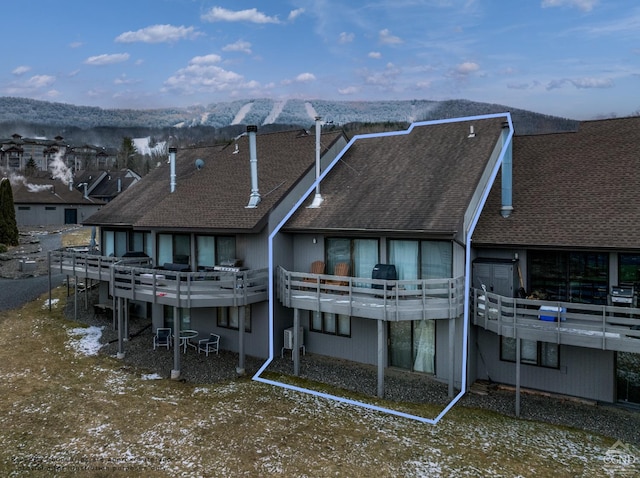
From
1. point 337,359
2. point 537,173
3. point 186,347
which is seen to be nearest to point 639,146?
point 537,173

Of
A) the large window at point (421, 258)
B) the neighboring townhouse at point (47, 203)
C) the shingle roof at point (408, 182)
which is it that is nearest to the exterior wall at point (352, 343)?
the large window at point (421, 258)

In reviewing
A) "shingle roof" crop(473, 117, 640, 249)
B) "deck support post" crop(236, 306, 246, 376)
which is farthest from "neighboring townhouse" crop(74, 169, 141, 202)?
"shingle roof" crop(473, 117, 640, 249)

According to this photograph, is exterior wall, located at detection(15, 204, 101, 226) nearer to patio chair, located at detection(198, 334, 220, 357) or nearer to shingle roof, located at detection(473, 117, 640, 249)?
patio chair, located at detection(198, 334, 220, 357)

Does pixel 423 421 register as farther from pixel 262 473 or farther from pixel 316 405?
pixel 262 473

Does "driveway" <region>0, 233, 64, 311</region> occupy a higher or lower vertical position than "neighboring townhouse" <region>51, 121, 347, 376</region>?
lower

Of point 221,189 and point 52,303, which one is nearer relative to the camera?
point 221,189

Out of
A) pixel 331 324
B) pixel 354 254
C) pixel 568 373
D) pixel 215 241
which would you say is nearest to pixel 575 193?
pixel 568 373

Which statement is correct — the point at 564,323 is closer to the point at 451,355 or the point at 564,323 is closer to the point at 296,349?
the point at 451,355
